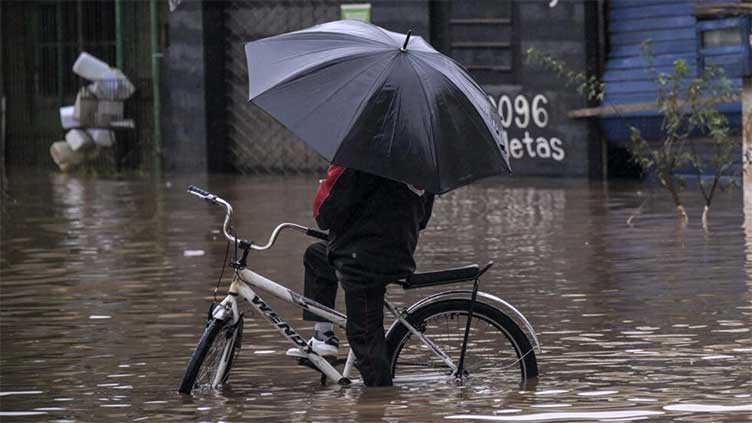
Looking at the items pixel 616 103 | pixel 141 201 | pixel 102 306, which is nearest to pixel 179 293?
pixel 102 306

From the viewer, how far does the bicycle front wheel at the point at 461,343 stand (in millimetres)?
7812

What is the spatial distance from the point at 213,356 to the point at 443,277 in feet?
3.63

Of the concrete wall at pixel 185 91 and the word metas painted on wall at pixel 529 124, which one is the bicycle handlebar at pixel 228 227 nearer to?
the word metas painted on wall at pixel 529 124

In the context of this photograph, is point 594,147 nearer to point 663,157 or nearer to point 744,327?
point 663,157

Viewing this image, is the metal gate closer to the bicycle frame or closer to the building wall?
the building wall

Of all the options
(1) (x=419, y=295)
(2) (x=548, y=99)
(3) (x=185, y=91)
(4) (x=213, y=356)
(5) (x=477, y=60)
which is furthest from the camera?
(3) (x=185, y=91)

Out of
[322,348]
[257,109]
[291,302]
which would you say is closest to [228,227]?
[291,302]

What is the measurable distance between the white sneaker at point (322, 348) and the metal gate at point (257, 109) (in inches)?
705

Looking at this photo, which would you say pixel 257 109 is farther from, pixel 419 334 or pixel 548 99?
pixel 419 334

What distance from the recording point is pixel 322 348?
7992 mm

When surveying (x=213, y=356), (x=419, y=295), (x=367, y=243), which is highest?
(x=367, y=243)

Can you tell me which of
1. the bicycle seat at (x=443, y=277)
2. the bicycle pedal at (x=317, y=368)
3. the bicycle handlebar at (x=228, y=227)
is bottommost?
the bicycle pedal at (x=317, y=368)

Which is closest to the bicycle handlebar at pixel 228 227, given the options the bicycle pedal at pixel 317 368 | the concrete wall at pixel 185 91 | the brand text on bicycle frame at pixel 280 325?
the brand text on bicycle frame at pixel 280 325

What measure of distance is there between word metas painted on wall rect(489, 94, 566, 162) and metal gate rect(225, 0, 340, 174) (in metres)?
3.28
